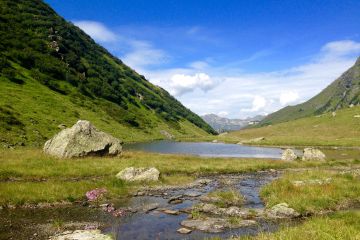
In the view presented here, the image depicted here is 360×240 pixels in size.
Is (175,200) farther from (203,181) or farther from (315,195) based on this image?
(315,195)

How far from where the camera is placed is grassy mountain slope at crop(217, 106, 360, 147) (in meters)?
129

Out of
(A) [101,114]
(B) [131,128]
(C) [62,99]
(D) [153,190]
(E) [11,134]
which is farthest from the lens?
(B) [131,128]

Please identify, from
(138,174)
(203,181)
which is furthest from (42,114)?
(203,181)

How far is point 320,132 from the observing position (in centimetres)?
16038

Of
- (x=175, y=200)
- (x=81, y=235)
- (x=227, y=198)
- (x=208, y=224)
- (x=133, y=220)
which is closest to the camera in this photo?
(x=81, y=235)

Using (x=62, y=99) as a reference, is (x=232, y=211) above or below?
below

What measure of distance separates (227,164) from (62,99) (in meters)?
95.8

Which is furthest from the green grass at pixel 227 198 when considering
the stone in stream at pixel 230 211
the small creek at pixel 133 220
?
the stone in stream at pixel 230 211

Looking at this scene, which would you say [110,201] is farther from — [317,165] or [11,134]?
[11,134]

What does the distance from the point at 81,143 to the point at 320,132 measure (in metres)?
134

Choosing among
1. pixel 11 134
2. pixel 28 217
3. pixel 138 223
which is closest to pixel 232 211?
pixel 138 223

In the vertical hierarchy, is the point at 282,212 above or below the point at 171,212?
below

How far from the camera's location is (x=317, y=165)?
190 feet

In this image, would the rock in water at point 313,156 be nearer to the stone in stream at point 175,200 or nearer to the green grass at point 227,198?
the green grass at point 227,198
